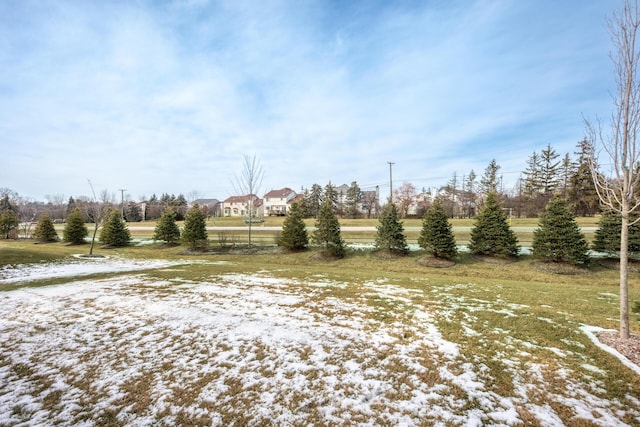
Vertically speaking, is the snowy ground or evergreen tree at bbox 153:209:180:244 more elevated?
evergreen tree at bbox 153:209:180:244

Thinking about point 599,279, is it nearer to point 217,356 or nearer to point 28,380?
point 217,356

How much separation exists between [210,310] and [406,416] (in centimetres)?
491

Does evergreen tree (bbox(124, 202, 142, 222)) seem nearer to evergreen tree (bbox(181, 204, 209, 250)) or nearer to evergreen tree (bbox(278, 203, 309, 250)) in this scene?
evergreen tree (bbox(181, 204, 209, 250))

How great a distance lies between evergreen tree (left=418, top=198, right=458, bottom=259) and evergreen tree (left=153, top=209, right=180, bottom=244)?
18119 millimetres

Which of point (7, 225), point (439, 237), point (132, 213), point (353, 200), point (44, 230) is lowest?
point (439, 237)

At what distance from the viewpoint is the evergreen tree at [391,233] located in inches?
575

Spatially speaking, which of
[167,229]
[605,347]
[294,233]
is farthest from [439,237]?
[167,229]

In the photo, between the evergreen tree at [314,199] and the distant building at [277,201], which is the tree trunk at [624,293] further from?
the distant building at [277,201]

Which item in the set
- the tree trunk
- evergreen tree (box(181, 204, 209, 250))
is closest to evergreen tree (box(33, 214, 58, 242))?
evergreen tree (box(181, 204, 209, 250))

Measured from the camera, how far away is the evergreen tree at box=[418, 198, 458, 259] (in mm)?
13138

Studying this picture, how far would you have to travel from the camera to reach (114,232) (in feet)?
73.0

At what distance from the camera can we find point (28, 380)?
3648 millimetres

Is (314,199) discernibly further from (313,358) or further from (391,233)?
(313,358)

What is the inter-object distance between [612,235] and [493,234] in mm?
4350
